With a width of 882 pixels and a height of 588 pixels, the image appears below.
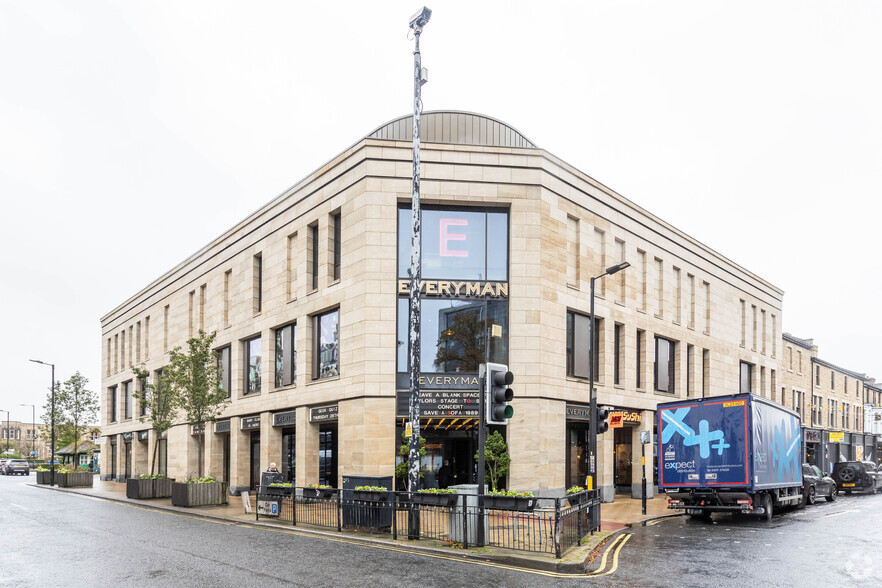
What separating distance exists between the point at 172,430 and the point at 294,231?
17400 mm

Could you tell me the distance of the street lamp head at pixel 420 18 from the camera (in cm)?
1555

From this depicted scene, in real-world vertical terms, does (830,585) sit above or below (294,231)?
below

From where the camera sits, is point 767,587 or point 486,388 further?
point 486,388

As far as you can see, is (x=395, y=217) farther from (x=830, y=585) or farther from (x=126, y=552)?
(x=830, y=585)

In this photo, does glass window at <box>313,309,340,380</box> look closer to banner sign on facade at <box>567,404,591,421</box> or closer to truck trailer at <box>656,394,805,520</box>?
banner sign on facade at <box>567,404,591,421</box>

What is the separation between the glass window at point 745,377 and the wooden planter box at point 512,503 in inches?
1214

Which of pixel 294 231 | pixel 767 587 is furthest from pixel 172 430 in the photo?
pixel 767 587

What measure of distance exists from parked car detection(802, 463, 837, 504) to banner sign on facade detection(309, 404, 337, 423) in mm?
18095

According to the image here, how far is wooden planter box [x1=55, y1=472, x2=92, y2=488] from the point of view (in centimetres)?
4281

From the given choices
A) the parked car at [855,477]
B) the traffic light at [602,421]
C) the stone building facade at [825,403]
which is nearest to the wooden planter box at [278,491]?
the traffic light at [602,421]

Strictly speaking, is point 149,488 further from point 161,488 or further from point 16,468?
point 16,468

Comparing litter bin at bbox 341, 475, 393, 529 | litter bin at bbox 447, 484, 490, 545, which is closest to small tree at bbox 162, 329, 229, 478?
litter bin at bbox 341, 475, 393, 529

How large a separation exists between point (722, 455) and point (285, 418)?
56.2 ft

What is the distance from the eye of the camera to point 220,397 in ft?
98.7
